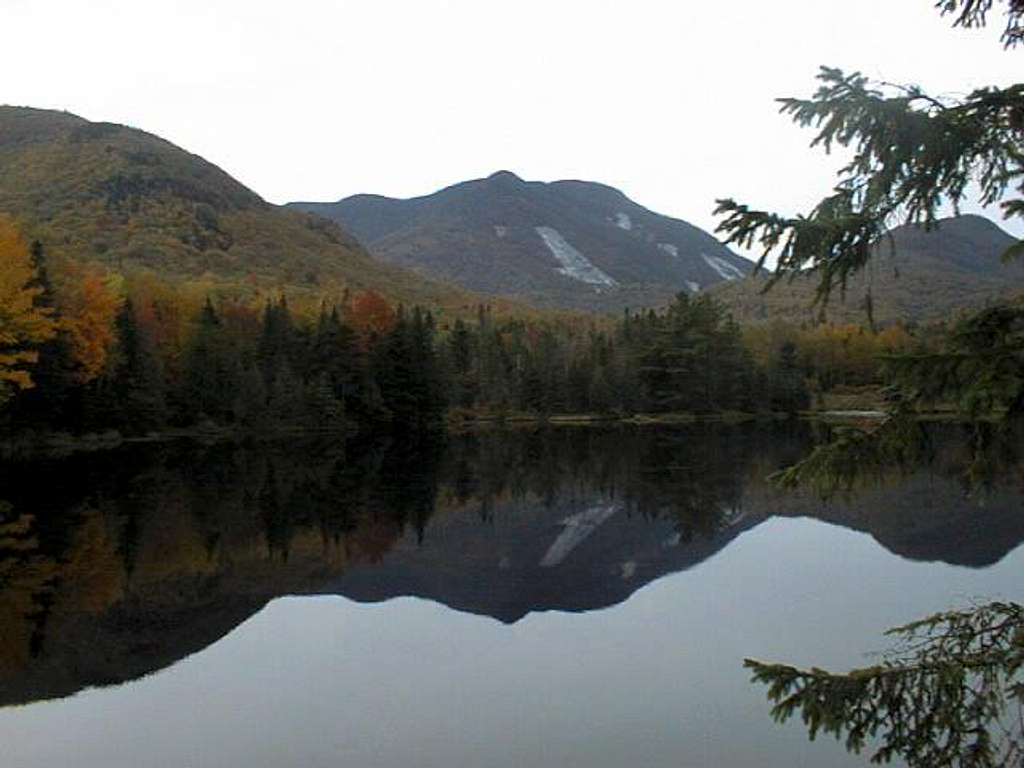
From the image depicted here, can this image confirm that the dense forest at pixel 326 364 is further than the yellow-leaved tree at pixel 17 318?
Yes

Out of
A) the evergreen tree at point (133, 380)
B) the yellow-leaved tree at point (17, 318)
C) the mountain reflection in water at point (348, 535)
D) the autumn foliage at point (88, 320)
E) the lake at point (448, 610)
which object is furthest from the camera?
the evergreen tree at point (133, 380)

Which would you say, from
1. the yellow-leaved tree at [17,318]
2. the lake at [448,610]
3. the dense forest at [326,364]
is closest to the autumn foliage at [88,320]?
the dense forest at [326,364]

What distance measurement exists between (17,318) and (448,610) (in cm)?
3796

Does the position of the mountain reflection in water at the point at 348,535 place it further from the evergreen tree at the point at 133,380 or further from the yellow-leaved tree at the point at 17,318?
the evergreen tree at the point at 133,380

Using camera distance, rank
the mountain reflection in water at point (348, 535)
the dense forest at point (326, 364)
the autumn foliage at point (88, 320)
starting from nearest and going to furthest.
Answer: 1. the mountain reflection in water at point (348, 535)
2. the dense forest at point (326, 364)
3. the autumn foliage at point (88, 320)

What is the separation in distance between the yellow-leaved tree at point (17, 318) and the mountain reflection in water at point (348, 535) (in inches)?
215

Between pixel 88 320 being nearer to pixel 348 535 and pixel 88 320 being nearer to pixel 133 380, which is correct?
pixel 133 380

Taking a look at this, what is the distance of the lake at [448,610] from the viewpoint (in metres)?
11.8

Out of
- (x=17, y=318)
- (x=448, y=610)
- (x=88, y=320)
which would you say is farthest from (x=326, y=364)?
(x=448, y=610)

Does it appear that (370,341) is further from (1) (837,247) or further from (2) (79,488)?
(1) (837,247)

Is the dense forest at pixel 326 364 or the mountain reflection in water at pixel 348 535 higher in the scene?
the dense forest at pixel 326 364

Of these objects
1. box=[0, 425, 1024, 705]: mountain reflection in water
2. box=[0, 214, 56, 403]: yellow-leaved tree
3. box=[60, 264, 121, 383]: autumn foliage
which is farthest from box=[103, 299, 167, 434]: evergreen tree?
box=[0, 425, 1024, 705]: mountain reflection in water

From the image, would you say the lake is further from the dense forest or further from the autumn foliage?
the autumn foliage

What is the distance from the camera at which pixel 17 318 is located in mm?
47875
